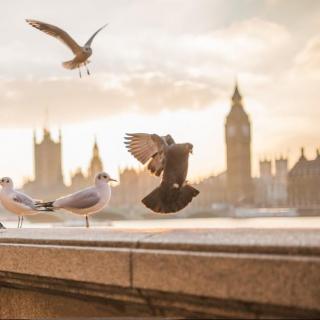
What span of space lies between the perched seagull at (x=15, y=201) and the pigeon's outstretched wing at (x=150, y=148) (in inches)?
37.5

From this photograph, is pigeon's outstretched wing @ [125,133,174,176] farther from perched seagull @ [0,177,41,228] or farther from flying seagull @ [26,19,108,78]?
flying seagull @ [26,19,108,78]

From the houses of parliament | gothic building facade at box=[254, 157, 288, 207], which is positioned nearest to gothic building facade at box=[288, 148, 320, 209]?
the houses of parliament

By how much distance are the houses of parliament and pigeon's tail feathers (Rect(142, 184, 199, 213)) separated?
8352 cm

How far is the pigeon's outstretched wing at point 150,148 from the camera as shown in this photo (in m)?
4.63

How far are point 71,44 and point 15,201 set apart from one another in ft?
6.29

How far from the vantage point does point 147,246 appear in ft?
8.32

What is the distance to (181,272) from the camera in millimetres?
2336

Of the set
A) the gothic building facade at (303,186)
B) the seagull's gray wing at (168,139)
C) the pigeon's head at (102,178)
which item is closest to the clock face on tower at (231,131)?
the gothic building facade at (303,186)

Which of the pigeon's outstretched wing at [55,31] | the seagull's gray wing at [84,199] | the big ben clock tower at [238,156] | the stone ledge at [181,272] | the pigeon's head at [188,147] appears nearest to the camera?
the stone ledge at [181,272]

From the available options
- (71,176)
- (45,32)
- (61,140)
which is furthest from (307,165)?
(45,32)

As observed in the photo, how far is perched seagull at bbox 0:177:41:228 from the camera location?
5.04 metres

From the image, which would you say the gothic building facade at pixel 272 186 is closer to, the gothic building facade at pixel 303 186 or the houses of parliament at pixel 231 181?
the houses of parliament at pixel 231 181

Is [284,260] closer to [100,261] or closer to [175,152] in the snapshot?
[100,261]

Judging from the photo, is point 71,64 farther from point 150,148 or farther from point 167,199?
point 167,199
